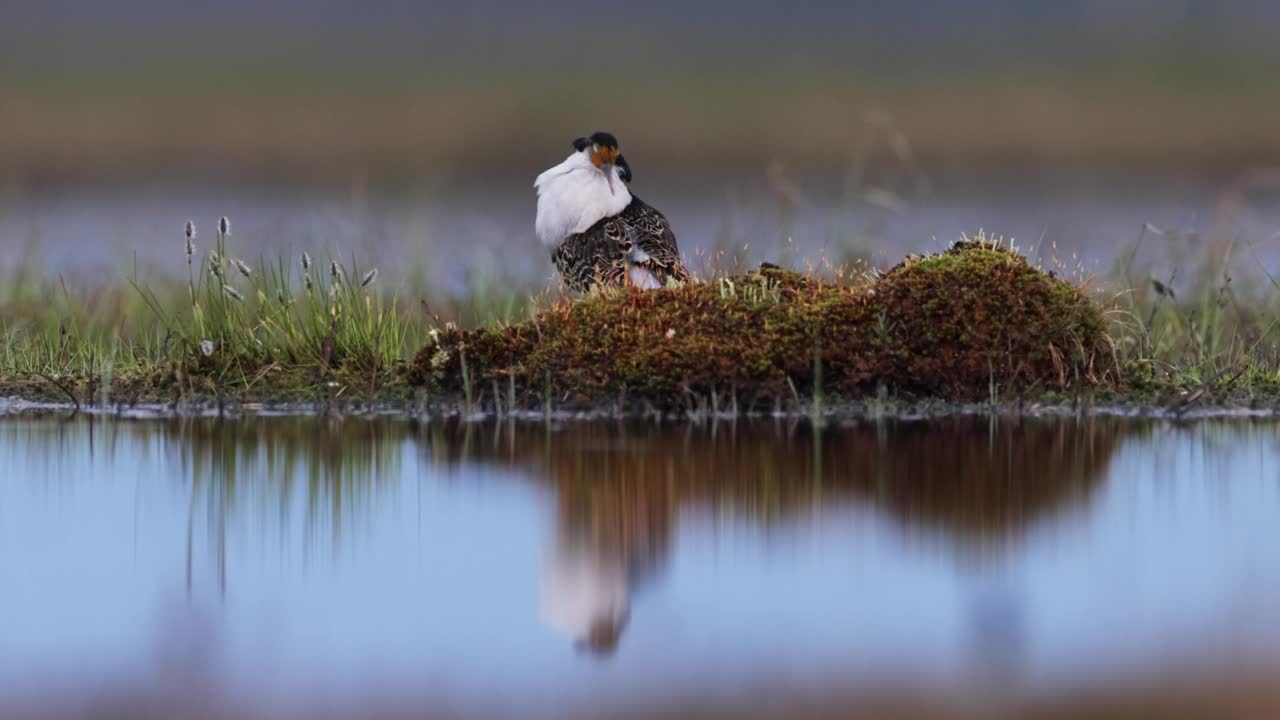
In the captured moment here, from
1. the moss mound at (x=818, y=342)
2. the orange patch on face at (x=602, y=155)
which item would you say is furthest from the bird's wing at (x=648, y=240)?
the moss mound at (x=818, y=342)

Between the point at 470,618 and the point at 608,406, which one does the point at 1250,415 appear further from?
the point at 470,618

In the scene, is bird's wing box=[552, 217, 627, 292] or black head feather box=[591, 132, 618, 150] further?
black head feather box=[591, 132, 618, 150]

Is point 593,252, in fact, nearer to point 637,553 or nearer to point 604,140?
point 604,140

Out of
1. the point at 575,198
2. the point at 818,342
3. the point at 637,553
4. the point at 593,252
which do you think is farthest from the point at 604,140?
the point at 637,553

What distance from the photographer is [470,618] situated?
4969 millimetres

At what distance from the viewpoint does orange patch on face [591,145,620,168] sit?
1020cm

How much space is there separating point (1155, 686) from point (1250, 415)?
4.39 meters

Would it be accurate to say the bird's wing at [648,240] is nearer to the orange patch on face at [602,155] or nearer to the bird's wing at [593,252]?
the bird's wing at [593,252]

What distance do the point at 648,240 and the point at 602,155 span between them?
598 millimetres

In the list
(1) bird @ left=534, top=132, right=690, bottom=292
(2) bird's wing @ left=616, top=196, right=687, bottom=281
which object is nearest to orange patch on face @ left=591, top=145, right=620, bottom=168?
(1) bird @ left=534, top=132, right=690, bottom=292

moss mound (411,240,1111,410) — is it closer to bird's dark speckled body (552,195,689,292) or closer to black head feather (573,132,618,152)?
bird's dark speckled body (552,195,689,292)

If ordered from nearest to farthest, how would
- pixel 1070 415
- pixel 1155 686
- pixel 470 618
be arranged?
pixel 1155 686 → pixel 470 618 → pixel 1070 415

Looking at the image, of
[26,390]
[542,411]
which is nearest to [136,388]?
[26,390]

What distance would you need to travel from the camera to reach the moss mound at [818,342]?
8312 millimetres
